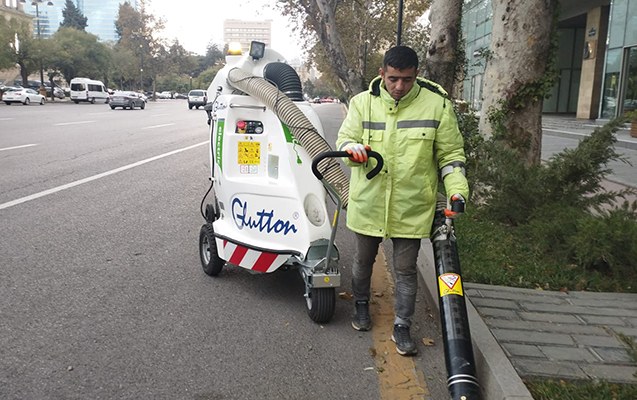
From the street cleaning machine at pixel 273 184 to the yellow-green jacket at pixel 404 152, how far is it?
413 millimetres

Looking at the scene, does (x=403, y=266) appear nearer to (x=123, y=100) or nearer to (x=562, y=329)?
(x=562, y=329)

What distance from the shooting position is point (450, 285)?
314 centimetres

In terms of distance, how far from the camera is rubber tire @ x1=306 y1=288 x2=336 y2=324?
3893 millimetres

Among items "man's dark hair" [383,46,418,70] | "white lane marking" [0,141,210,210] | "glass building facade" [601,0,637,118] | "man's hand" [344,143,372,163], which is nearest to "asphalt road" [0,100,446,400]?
"white lane marking" [0,141,210,210]

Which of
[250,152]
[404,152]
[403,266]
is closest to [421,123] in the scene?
[404,152]

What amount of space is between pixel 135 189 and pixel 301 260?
5472mm

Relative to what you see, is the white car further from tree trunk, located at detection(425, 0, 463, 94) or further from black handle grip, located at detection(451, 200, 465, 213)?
black handle grip, located at detection(451, 200, 465, 213)

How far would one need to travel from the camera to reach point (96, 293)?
438cm

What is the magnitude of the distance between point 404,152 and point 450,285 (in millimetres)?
832

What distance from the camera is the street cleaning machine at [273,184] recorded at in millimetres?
3979

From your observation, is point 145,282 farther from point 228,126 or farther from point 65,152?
point 65,152

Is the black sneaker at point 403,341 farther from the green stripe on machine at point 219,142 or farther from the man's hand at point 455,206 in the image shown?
the green stripe on machine at point 219,142

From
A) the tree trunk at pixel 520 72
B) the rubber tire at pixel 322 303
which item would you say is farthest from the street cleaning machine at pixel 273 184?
the tree trunk at pixel 520 72

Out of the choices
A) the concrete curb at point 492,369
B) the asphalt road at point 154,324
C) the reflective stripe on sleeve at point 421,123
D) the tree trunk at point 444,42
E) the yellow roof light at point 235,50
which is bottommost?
the asphalt road at point 154,324
